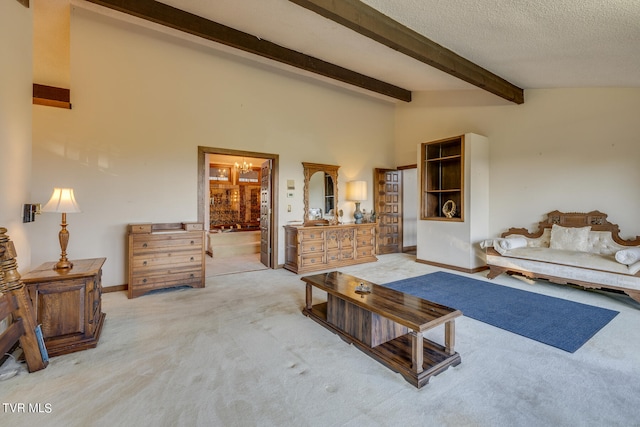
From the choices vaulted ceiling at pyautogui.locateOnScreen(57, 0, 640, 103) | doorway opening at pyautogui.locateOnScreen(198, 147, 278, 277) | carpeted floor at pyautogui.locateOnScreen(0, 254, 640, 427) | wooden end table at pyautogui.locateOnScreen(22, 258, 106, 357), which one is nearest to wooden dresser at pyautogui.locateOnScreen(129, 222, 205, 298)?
doorway opening at pyautogui.locateOnScreen(198, 147, 278, 277)

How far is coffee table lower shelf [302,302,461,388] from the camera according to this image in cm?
193

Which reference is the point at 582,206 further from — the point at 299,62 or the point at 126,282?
the point at 126,282

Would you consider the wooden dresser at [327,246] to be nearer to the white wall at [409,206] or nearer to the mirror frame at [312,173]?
the mirror frame at [312,173]

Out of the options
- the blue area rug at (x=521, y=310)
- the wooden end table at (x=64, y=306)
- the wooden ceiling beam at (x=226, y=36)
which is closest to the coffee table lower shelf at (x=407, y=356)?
the blue area rug at (x=521, y=310)

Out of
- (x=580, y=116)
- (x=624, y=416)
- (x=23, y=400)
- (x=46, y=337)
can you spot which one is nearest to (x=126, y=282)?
(x=46, y=337)

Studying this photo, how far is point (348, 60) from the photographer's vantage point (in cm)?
477

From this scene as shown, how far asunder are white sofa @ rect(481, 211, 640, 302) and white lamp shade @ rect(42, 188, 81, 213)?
17.8 ft

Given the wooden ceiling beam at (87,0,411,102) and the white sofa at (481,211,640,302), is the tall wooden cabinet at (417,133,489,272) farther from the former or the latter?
the wooden ceiling beam at (87,0,411,102)

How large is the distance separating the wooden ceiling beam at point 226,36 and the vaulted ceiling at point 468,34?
6 centimetres

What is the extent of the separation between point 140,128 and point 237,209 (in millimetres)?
5696

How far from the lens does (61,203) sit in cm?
260

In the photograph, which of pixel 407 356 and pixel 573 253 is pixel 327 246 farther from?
pixel 573 253

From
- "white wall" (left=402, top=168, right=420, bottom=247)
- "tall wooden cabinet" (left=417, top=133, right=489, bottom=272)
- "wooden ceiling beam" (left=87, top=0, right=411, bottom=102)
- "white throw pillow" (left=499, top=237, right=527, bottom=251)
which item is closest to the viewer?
"wooden ceiling beam" (left=87, top=0, right=411, bottom=102)

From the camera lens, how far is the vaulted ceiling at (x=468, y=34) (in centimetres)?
258
